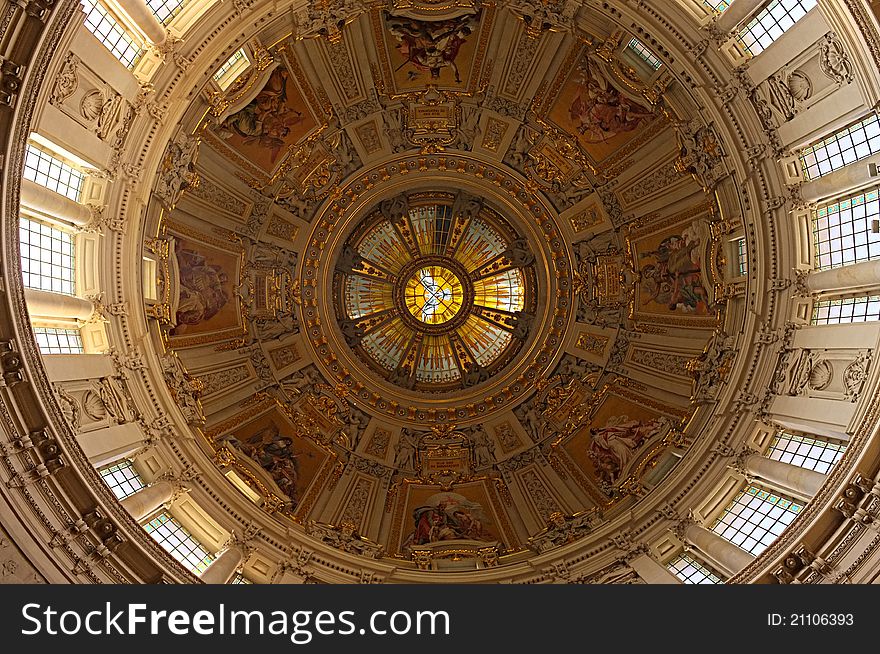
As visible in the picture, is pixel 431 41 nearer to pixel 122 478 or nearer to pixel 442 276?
pixel 442 276

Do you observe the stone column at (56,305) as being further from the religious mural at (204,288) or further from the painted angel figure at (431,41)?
the painted angel figure at (431,41)

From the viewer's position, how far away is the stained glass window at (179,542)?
2381cm

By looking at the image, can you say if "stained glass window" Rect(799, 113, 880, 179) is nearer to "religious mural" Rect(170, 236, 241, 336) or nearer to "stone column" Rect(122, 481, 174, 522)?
"religious mural" Rect(170, 236, 241, 336)

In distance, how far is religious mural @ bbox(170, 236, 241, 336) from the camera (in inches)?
1136

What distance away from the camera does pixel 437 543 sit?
30.8 metres

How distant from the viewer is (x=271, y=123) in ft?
96.8

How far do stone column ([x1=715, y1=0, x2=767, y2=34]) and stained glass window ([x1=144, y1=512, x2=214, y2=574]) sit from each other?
2608 centimetres

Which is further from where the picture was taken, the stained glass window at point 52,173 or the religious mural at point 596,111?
the religious mural at point 596,111

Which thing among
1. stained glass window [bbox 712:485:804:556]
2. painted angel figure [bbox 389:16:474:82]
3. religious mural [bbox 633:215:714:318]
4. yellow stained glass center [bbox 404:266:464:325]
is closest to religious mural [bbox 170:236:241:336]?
yellow stained glass center [bbox 404:266:464:325]

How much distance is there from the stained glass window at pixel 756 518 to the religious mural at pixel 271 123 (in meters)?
23.5

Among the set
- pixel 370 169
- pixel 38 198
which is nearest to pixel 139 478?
pixel 38 198

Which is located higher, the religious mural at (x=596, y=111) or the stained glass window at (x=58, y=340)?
the religious mural at (x=596, y=111)

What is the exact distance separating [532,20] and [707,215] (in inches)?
421

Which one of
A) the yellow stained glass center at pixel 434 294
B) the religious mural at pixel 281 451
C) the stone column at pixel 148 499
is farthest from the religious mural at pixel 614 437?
the stone column at pixel 148 499
